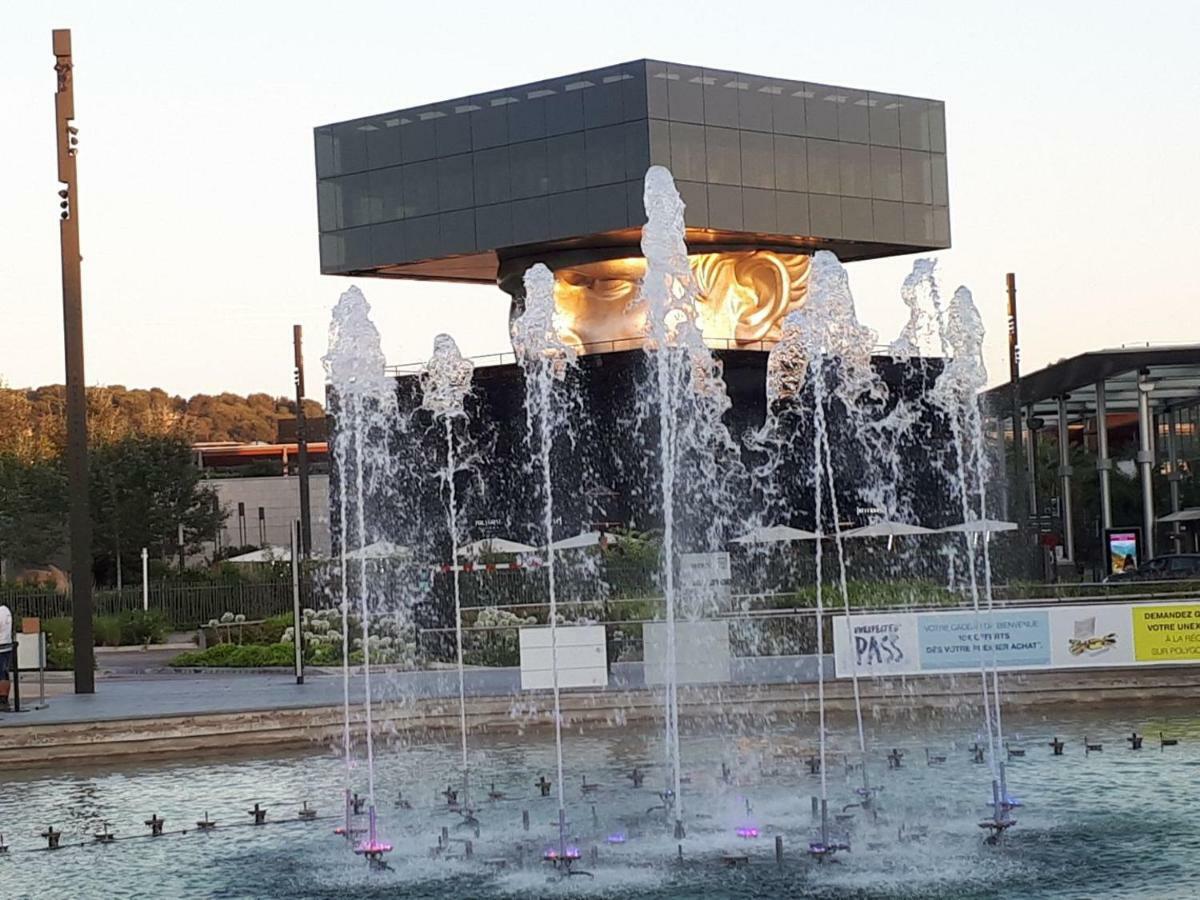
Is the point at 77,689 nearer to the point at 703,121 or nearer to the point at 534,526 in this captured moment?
the point at 534,526

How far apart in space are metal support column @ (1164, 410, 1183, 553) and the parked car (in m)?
14.6

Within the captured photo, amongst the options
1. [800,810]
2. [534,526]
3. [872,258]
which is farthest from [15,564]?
[800,810]

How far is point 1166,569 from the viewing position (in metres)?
47.8

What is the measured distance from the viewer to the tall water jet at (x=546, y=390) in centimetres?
1952

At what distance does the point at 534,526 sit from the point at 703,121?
1764 cm

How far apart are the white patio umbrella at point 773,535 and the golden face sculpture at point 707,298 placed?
16876 mm

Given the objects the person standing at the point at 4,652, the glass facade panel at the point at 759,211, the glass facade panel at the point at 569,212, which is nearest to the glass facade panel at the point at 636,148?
the glass facade panel at the point at 569,212

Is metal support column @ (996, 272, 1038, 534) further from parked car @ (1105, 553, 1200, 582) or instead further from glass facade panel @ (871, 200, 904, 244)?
glass facade panel @ (871, 200, 904, 244)

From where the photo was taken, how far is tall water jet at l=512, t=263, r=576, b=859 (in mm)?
19516

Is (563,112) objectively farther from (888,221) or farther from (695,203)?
(888,221)

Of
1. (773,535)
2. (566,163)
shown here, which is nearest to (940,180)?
(566,163)

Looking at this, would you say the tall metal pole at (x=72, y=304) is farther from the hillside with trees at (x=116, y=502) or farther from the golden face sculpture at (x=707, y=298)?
the golden face sculpture at (x=707, y=298)

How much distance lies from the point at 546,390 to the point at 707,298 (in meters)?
50.5

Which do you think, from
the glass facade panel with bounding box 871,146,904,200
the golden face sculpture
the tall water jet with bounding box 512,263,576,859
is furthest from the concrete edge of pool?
the glass facade panel with bounding box 871,146,904,200
